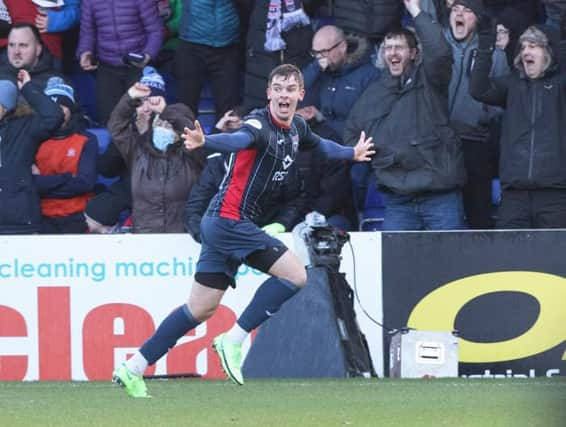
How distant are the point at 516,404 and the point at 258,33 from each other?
5.79 m

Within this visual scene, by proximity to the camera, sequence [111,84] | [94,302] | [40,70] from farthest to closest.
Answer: [111,84] → [40,70] → [94,302]

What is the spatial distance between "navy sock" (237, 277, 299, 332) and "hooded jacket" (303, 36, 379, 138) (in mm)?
3575

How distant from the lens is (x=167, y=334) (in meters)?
9.46

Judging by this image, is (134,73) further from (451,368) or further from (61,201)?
(451,368)

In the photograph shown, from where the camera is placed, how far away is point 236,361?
942 cm

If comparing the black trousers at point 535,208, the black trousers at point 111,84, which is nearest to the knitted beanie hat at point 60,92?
the black trousers at point 111,84

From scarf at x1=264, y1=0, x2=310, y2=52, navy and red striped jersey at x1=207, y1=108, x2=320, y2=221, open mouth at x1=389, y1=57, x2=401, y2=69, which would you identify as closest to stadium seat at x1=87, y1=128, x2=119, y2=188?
scarf at x1=264, y1=0, x2=310, y2=52

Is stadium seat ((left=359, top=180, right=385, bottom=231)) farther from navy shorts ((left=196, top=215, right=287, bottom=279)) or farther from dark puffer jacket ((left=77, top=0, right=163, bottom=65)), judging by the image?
navy shorts ((left=196, top=215, right=287, bottom=279))

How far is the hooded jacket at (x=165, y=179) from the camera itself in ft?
40.9

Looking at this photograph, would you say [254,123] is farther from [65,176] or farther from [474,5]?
[65,176]

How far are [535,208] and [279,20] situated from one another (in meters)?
2.99

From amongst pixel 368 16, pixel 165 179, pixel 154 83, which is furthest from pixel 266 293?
pixel 368 16

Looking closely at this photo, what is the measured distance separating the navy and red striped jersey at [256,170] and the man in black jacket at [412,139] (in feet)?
8.74

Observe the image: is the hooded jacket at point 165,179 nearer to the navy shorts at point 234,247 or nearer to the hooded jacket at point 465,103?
the hooded jacket at point 465,103
